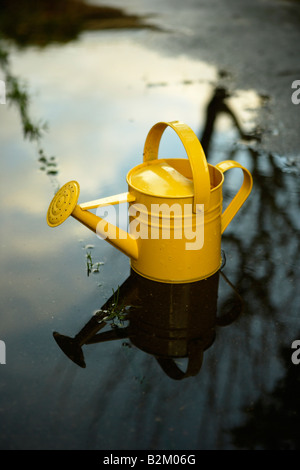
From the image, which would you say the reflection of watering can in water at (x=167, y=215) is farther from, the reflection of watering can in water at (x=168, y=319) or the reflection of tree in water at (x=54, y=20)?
the reflection of tree in water at (x=54, y=20)

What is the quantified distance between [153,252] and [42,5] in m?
7.30

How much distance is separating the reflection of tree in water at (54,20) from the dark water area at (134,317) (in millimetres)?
3086

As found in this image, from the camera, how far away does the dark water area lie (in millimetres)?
1996

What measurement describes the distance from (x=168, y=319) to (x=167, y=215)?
517 mm

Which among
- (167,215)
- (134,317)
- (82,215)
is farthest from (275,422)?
(82,215)

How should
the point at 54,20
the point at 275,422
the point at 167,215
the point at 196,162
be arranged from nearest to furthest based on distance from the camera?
the point at 275,422 → the point at 196,162 → the point at 167,215 → the point at 54,20

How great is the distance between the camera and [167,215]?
251cm

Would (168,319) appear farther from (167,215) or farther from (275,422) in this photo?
(275,422)

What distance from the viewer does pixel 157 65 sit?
636 centimetres

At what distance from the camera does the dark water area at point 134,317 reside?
200 centimetres

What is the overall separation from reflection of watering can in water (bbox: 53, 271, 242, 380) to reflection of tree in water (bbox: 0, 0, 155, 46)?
5.52 meters

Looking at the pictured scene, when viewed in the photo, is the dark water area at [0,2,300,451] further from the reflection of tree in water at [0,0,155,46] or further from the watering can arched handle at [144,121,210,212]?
the reflection of tree in water at [0,0,155,46]

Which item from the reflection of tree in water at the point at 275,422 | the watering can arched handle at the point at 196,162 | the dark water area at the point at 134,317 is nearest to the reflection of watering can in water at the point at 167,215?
the watering can arched handle at the point at 196,162

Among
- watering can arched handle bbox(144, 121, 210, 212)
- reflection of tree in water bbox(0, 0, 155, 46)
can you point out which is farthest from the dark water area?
reflection of tree in water bbox(0, 0, 155, 46)
